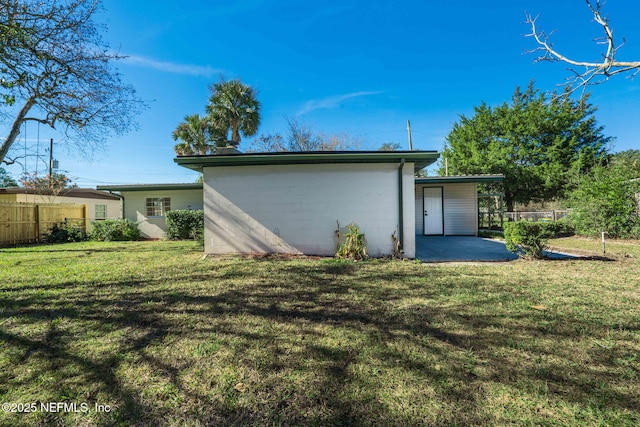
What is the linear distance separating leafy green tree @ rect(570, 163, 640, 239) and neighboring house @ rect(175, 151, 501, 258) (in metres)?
8.15

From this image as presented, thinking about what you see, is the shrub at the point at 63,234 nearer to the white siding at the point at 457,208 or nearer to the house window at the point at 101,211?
the house window at the point at 101,211

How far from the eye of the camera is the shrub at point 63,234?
467 inches

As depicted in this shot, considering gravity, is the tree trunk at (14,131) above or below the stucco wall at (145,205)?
above

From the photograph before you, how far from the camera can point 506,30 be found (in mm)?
8344

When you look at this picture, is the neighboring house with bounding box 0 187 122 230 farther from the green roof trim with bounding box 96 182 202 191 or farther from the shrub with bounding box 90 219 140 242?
the green roof trim with bounding box 96 182 202 191

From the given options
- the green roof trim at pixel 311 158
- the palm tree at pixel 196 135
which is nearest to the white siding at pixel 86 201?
the palm tree at pixel 196 135

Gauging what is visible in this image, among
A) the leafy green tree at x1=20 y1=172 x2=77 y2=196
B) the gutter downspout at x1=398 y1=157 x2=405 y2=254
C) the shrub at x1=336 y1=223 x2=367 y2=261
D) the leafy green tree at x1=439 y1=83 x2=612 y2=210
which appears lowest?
the shrub at x1=336 y1=223 x2=367 y2=261

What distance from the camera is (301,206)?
23.8 ft

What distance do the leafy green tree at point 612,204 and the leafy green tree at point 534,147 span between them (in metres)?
6.16

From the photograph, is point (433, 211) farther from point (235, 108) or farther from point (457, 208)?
point (235, 108)

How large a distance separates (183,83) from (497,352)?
15312 mm

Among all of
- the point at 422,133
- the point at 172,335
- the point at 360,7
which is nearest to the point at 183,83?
the point at 360,7

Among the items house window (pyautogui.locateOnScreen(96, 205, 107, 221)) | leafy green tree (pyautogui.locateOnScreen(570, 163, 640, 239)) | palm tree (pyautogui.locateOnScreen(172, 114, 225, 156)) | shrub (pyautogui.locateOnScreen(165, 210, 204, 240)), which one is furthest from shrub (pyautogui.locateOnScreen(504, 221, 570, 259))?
house window (pyautogui.locateOnScreen(96, 205, 107, 221))

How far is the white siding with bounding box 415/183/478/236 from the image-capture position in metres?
11.7
